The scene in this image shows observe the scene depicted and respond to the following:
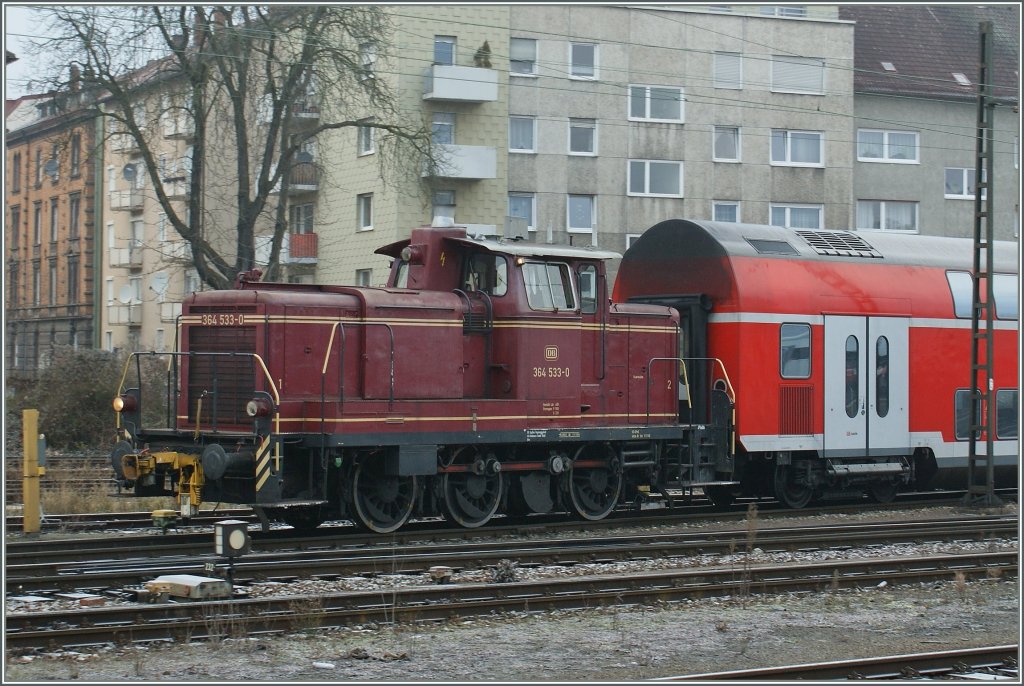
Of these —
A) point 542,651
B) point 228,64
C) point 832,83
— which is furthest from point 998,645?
point 832,83

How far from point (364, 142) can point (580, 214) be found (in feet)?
25.9

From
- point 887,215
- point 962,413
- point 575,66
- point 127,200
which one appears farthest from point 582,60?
point 962,413

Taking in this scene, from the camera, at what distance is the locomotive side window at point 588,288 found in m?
15.7

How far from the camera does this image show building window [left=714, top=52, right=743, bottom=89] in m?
44.2

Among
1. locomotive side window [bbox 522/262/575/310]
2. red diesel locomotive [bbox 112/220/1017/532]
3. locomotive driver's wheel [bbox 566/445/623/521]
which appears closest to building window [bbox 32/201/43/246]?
red diesel locomotive [bbox 112/220/1017/532]

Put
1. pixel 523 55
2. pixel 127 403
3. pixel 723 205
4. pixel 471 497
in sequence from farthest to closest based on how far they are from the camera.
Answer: pixel 723 205, pixel 523 55, pixel 471 497, pixel 127 403

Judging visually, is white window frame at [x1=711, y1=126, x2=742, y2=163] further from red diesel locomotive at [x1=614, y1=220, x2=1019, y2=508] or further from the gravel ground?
the gravel ground

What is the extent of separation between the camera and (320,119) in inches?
1232

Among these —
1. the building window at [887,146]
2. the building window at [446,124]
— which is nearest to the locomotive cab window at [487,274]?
the building window at [446,124]

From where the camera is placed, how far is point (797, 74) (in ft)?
150

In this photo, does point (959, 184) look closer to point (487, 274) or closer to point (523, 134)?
point (523, 134)

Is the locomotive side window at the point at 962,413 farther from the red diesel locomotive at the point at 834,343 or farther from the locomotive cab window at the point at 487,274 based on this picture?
the locomotive cab window at the point at 487,274

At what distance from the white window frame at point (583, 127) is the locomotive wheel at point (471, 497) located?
2915 centimetres

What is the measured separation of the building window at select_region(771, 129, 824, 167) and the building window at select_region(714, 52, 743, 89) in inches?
98.1
